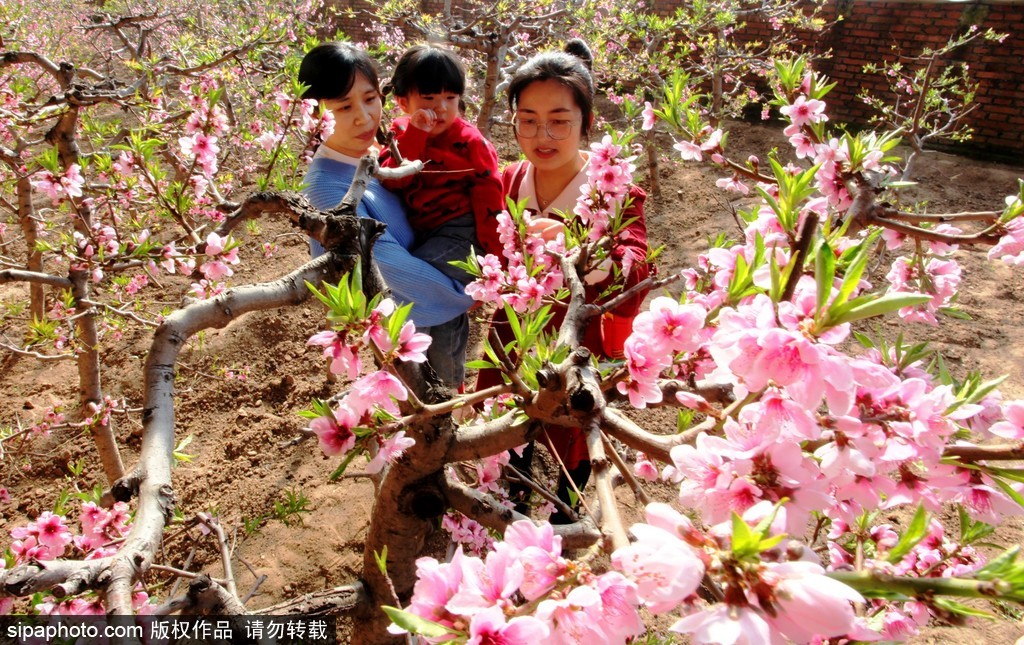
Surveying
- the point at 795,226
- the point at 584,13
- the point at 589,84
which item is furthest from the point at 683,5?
the point at 795,226

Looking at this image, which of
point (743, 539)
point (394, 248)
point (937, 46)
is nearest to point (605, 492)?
point (743, 539)

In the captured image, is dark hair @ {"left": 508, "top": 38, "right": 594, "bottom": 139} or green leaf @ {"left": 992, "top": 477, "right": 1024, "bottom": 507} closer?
green leaf @ {"left": 992, "top": 477, "right": 1024, "bottom": 507}

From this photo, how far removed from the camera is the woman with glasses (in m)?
1.85

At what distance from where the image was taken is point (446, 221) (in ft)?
6.93

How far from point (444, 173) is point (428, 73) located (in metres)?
0.37

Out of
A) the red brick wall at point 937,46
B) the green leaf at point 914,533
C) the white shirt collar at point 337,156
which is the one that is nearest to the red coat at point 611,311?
the white shirt collar at point 337,156

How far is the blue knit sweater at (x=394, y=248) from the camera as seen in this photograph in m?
1.93

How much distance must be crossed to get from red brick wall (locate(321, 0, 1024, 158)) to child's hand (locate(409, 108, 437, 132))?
269 inches

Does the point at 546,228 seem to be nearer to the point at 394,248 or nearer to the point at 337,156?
the point at 394,248

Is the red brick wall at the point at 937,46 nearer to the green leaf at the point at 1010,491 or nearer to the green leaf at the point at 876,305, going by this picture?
the green leaf at the point at 1010,491

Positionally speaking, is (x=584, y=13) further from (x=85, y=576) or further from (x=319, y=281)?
(x=85, y=576)

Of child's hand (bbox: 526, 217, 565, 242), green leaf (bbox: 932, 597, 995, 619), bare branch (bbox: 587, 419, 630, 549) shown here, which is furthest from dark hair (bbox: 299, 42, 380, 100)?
green leaf (bbox: 932, 597, 995, 619)

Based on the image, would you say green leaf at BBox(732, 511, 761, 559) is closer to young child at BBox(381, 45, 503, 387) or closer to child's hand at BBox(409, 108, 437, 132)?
young child at BBox(381, 45, 503, 387)

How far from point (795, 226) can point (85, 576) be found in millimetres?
1302
